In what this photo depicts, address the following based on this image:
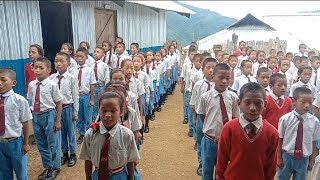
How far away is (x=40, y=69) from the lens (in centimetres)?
368

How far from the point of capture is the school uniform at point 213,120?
3176mm

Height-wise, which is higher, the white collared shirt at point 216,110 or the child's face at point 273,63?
the child's face at point 273,63

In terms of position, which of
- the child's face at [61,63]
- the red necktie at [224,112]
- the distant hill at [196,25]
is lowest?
the red necktie at [224,112]

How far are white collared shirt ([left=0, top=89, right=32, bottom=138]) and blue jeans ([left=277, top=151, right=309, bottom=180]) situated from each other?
110 inches

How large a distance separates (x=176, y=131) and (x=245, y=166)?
157 inches

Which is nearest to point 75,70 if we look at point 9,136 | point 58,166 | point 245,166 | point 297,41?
point 58,166

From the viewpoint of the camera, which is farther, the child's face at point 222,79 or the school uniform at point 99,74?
the school uniform at point 99,74

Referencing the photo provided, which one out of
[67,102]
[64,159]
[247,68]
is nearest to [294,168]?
[247,68]

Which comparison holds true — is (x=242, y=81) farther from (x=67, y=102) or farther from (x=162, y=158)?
(x=67, y=102)

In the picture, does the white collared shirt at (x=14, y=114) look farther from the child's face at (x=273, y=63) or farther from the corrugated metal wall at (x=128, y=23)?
the child's face at (x=273, y=63)

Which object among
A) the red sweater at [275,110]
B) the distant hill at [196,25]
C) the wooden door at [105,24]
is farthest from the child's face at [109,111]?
the distant hill at [196,25]

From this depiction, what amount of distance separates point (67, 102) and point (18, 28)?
96.6 inches

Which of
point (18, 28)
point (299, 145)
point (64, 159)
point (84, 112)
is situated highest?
point (18, 28)

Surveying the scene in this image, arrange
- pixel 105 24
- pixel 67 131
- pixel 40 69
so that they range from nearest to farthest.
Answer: pixel 40 69, pixel 67 131, pixel 105 24
